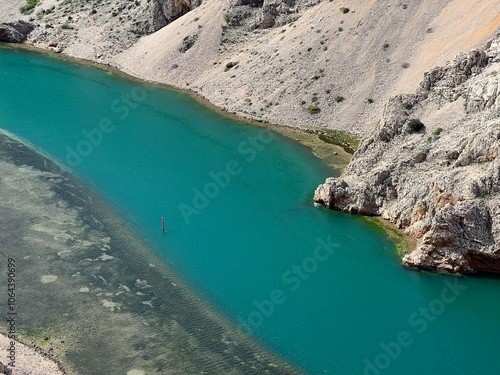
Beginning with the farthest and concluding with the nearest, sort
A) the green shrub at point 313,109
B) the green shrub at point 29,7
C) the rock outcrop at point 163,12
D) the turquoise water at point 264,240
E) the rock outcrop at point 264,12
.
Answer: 1. the green shrub at point 29,7
2. the rock outcrop at point 163,12
3. the rock outcrop at point 264,12
4. the green shrub at point 313,109
5. the turquoise water at point 264,240

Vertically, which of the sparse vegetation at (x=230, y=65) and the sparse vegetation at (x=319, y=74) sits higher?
the sparse vegetation at (x=319, y=74)

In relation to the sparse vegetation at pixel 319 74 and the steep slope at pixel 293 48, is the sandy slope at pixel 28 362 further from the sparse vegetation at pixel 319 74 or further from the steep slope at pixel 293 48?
the sparse vegetation at pixel 319 74

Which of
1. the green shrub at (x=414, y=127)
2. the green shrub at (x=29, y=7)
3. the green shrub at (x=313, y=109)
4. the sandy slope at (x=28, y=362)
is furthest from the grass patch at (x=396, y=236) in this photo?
the green shrub at (x=29, y=7)

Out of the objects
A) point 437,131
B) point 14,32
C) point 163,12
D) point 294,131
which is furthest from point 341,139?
point 14,32

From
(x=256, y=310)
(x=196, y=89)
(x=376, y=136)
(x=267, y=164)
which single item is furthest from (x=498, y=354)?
(x=196, y=89)

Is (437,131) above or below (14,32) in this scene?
above

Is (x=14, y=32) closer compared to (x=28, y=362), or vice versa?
(x=28, y=362)

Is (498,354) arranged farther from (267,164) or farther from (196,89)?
(196,89)

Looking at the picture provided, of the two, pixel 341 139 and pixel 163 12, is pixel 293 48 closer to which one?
pixel 341 139
